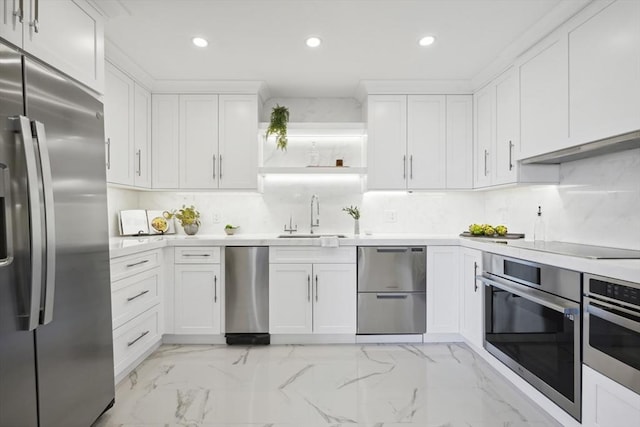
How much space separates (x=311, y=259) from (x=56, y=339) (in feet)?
6.24

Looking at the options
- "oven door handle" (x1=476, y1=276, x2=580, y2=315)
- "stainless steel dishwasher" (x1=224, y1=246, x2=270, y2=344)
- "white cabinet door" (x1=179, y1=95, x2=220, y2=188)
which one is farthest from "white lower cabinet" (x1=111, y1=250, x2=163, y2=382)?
"oven door handle" (x1=476, y1=276, x2=580, y2=315)

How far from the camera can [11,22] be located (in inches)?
→ 53.5

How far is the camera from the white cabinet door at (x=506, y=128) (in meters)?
2.63

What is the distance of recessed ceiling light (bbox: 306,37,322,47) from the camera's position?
2.45 meters

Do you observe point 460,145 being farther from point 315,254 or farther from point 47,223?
point 47,223

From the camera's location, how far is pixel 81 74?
5.89 ft

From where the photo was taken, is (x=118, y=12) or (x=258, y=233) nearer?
(x=118, y=12)

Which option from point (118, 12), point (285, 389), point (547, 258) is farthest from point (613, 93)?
point (118, 12)

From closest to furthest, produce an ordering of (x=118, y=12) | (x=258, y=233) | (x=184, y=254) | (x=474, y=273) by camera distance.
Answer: (x=118, y=12), (x=474, y=273), (x=184, y=254), (x=258, y=233)

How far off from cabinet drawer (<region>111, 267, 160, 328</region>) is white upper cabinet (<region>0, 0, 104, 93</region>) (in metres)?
1.31

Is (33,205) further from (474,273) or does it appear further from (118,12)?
(474,273)

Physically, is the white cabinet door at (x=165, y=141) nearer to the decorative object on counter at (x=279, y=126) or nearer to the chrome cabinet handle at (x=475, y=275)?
the decorative object on counter at (x=279, y=126)

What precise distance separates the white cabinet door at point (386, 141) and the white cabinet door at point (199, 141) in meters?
1.55

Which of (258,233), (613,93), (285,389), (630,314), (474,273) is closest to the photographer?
(630,314)
